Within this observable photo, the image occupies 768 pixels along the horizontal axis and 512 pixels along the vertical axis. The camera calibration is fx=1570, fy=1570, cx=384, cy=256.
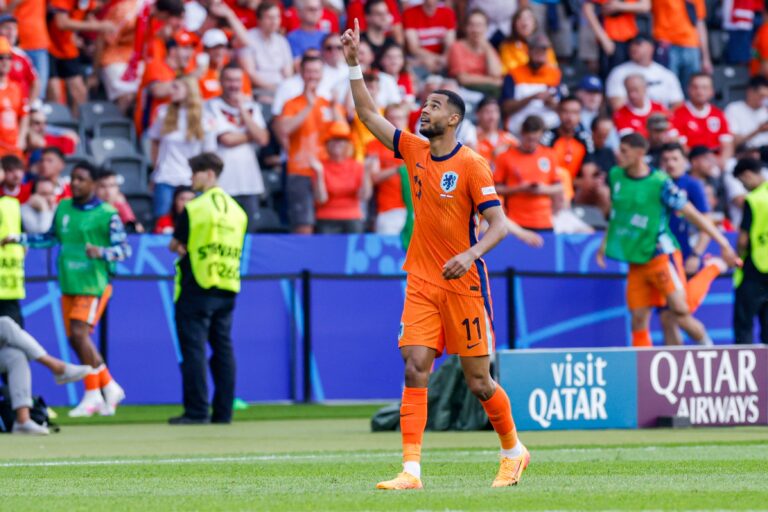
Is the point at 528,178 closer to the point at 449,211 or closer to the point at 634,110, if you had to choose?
the point at 634,110

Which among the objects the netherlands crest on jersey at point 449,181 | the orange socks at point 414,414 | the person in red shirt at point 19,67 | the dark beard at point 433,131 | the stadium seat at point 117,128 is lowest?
the orange socks at point 414,414

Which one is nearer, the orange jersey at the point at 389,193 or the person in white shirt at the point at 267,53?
the orange jersey at the point at 389,193

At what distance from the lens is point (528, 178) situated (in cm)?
1844

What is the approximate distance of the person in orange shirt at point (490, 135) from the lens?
19000 mm

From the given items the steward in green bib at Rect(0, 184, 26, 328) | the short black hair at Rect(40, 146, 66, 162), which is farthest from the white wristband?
the short black hair at Rect(40, 146, 66, 162)

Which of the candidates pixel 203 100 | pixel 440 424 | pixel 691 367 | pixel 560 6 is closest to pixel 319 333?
pixel 203 100

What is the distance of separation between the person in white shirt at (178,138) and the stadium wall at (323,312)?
97cm

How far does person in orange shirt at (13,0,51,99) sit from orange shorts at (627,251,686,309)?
7.62m

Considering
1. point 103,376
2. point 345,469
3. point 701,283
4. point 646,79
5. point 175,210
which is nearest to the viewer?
point 345,469

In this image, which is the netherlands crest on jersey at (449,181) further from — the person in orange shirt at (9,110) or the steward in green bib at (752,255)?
the person in orange shirt at (9,110)

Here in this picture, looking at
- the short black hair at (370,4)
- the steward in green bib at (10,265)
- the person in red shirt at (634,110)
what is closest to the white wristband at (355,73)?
the steward in green bib at (10,265)

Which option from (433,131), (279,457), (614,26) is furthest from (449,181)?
(614,26)

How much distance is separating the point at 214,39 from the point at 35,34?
219 cm

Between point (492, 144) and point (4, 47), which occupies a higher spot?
point (4, 47)
